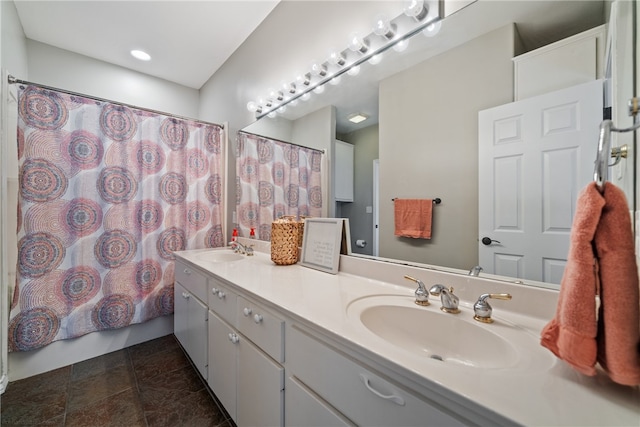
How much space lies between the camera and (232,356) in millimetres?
1191

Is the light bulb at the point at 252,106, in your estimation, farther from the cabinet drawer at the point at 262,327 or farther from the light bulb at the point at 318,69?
the cabinet drawer at the point at 262,327

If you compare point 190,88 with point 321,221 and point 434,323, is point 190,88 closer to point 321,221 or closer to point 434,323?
point 321,221

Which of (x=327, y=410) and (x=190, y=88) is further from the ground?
(x=190, y=88)

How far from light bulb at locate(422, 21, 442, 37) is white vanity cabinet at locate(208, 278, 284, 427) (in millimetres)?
1294

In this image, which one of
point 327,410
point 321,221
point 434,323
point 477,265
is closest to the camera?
point 327,410

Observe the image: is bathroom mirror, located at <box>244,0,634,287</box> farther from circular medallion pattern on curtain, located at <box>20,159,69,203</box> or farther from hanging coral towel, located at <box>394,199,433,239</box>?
circular medallion pattern on curtain, located at <box>20,159,69,203</box>

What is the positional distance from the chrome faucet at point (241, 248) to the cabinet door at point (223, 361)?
0.61 metres

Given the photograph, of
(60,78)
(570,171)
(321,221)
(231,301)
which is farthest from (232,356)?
(60,78)

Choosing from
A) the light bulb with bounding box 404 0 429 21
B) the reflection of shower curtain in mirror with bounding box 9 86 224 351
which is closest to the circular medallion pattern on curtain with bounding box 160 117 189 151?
the reflection of shower curtain in mirror with bounding box 9 86 224 351

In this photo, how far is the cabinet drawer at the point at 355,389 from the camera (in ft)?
1.75

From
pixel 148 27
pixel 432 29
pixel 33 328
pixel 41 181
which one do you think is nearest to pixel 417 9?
pixel 432 29

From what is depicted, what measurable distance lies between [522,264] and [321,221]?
936 mm

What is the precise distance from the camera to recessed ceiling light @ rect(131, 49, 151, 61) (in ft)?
7.57

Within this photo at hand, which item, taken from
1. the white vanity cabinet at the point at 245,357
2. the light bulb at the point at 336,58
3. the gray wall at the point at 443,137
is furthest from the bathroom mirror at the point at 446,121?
the white vanity cabinet at the point at 245,357
